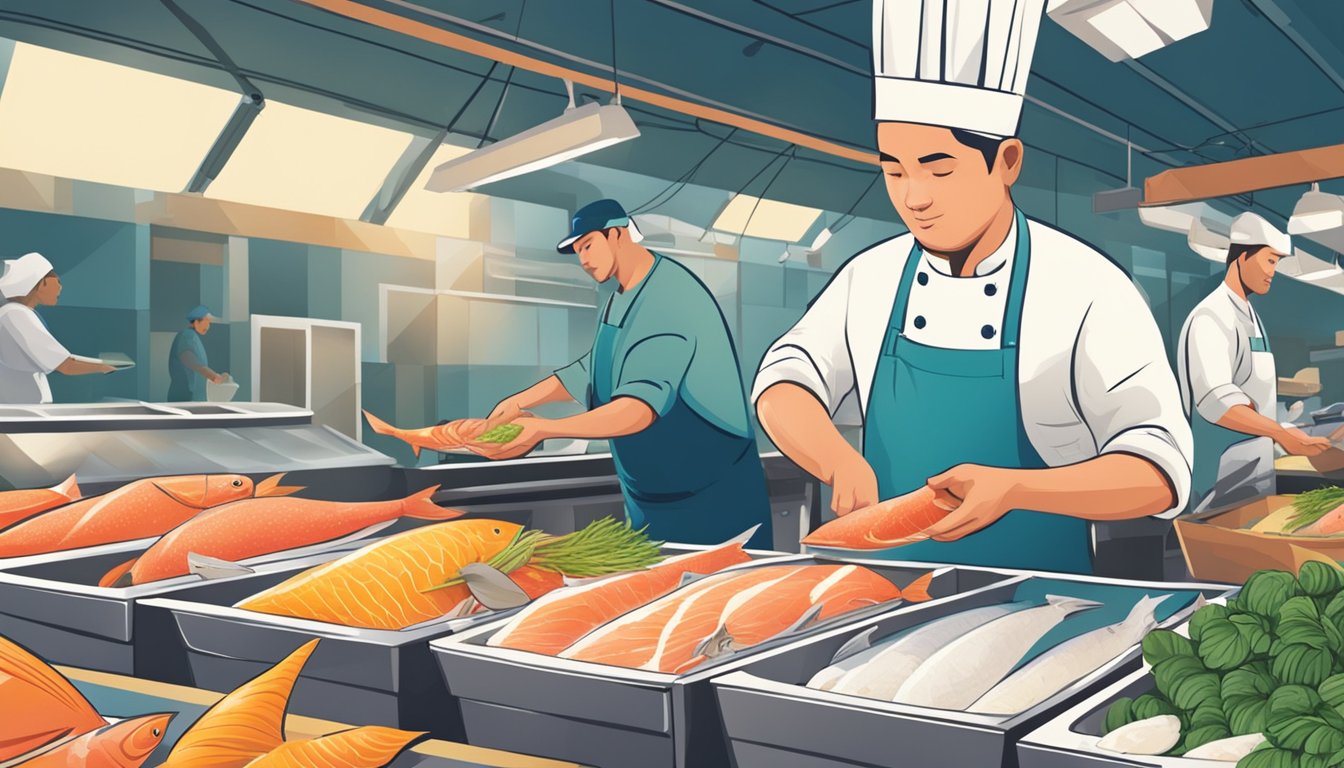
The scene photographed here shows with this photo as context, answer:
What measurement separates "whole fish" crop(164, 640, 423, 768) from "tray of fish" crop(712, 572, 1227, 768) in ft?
0.87

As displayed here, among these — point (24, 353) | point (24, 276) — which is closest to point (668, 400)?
point (24, 353)

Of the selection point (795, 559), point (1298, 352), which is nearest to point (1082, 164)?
point (1298, 352)

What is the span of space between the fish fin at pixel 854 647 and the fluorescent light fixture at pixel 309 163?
18.3 feet

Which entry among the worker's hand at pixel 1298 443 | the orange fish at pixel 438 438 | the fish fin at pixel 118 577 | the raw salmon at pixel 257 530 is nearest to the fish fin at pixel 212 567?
the raw salmon at pixel 257 530

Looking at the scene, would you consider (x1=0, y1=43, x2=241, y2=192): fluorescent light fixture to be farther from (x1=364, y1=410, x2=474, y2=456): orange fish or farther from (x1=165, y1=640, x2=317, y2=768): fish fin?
(x1=165, y1=640, x2=317, y2=768): fish fin

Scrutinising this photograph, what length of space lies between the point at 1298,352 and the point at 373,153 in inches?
407

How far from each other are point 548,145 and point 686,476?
1323mm

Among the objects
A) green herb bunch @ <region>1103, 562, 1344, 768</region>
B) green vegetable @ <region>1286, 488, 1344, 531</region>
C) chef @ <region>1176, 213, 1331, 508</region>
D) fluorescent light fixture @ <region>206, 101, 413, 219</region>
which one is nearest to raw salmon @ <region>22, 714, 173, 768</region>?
green herb bunch @ <region>1103, 562, 1344, 768</region>

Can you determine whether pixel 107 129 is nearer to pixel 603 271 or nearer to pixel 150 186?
pixel 150 186

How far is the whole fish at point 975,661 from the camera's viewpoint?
0.84m

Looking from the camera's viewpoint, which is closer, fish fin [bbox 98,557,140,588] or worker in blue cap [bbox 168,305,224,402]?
fish fin [bbox 98,557,140,588]

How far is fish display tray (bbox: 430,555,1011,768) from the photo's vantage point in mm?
826

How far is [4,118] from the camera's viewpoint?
4.89 metres

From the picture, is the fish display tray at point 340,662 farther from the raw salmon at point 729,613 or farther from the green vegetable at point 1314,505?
the green vegetable at point 1314,505
